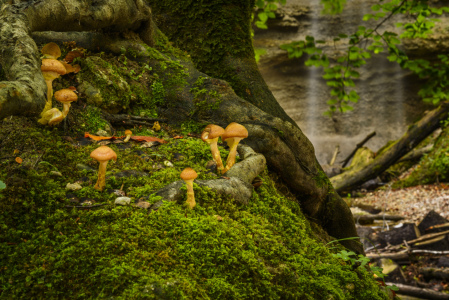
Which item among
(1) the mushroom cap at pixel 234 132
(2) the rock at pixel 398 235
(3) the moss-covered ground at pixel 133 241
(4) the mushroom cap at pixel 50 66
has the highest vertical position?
(4) the mushroom cap at pixel 50 66

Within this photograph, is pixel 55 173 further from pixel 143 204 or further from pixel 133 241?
pixel 133 241

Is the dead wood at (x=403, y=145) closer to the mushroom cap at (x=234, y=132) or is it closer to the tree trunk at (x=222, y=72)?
the tree trunk at (x=222, y=72)

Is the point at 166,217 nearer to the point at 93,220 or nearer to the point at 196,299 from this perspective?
the point at 93,220

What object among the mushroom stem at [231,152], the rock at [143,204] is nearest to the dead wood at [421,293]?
the mushroom stem at [231,152]

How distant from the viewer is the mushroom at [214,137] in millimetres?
2408

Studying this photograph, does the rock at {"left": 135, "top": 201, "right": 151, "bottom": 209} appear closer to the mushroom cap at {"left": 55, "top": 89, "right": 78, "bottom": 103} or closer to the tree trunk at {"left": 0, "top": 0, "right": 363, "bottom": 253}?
the tree trunk at {"left": 0, "top": 0, "right": 363, "bottom": 253}

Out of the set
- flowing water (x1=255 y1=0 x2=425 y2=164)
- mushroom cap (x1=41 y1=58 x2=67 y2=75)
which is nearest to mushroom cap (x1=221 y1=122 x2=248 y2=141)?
mushroom cap (x1=41 y1=58 x2=67 y2=75)

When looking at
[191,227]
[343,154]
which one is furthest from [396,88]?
[191,227]

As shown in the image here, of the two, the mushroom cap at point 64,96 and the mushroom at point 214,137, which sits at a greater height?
the mushroom cap at point 64,96

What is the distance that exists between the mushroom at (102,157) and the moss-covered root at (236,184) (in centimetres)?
35

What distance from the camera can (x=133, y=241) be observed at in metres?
1.69

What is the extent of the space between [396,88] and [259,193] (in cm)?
1640

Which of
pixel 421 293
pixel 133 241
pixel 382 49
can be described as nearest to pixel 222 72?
pixel 133 241

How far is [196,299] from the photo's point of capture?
1.51 metres
